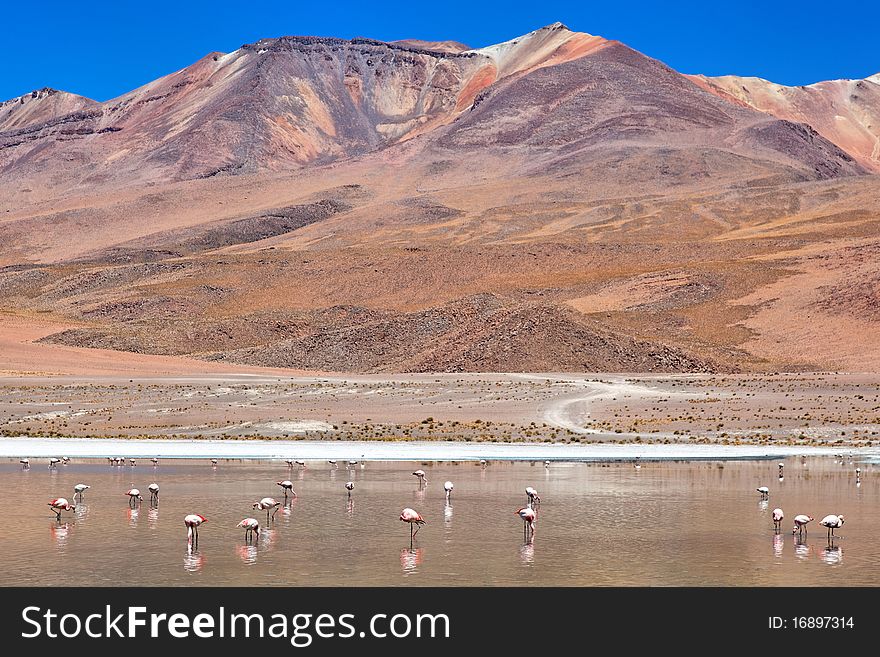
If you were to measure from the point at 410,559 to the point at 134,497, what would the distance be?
7091mm

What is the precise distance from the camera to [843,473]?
26.5 m

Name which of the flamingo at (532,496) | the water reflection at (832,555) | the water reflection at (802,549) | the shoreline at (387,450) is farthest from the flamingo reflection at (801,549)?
the shoreline at (387,450)

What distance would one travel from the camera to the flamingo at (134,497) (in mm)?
20016

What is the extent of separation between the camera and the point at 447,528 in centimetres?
1822

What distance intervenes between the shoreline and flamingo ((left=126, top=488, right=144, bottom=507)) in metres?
7.49

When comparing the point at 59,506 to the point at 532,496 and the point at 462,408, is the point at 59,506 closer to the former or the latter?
the point at 532,496

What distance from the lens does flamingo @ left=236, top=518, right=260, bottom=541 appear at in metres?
16.6

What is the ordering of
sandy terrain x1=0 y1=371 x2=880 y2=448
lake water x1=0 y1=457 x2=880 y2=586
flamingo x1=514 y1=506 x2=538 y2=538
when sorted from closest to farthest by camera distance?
lake water x1=0 y1=457 x2=880 y2=586 → flamingo x1=514 y1=506 x2=538 y2=538 → sandy terrain x1=0 y1=371 x2=880 y2=448

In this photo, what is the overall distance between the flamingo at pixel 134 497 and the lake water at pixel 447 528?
0.18 m

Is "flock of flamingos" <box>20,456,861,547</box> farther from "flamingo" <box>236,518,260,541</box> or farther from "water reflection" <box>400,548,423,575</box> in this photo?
"water reflection" <box>400,548,423,575</box>

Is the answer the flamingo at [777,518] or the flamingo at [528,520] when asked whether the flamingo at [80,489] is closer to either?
the flamingo at [528,520]

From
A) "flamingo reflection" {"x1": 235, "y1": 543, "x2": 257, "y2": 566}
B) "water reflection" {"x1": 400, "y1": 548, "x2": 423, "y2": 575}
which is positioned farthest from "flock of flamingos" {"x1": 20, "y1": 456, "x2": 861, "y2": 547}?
"water reflection" {"x1": 400, "y1": 548, "x2": 423, "y2": 575}

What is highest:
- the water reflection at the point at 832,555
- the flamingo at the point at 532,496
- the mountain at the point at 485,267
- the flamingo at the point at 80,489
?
the mountain at the point at 485,267
